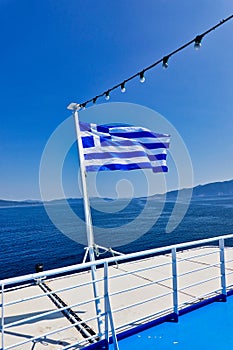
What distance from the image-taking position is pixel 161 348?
230cm

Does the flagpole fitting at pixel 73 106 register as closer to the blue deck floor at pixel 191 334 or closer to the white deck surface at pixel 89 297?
the white deck surface at pixel 89 297

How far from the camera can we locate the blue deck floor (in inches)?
91.8

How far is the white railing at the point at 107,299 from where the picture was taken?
7.04 ft

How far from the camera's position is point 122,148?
3.74 m

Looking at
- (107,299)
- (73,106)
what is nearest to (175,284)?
(107,299)

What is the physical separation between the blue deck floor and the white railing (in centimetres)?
13

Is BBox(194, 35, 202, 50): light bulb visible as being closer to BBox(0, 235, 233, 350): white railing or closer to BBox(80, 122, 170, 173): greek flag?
BBox(80, 122, 170, 173): greek flag

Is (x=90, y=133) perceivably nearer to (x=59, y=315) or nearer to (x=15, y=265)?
(x=59, y=315)

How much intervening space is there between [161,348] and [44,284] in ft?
7.94

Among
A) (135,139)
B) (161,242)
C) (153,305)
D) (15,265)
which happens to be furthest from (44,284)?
(161,242)

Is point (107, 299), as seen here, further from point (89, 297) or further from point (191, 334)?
point (89, 297)

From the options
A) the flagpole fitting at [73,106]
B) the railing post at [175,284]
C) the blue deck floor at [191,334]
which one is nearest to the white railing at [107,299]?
the railing post at [175,284]

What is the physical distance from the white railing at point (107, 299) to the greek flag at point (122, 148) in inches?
53.6

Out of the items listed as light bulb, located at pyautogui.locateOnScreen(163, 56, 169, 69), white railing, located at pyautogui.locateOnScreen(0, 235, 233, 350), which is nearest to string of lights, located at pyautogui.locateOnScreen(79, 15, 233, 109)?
light bulb, located at pyautogui.locateOnScreen(163, 56, 169, 69)
